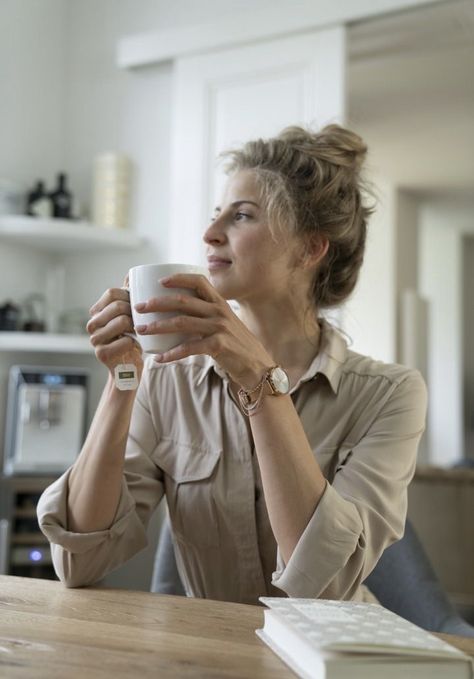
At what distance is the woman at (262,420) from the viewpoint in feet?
3.58

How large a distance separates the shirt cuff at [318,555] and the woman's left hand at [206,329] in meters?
0.21

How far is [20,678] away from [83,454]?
576 millimetres

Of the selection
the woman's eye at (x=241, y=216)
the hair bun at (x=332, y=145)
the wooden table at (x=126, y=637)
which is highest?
the hair bun at (x=332, y=145)

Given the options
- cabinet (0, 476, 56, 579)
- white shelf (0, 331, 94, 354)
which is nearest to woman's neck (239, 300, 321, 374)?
cabinet (0, 476, 56, 579)

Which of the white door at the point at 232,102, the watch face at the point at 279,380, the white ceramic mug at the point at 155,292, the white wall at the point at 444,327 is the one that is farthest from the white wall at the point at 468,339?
the white ceramic mug at the point at 155,292

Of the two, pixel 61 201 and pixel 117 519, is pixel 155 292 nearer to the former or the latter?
pixel 117 519

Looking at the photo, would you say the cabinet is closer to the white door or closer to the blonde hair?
the white door

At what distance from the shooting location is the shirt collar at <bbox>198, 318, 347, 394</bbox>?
1.38 m

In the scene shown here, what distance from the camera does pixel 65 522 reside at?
1.23m

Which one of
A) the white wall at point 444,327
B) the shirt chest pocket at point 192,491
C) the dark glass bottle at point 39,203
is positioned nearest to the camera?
the shirt chest pocket at point 192,491

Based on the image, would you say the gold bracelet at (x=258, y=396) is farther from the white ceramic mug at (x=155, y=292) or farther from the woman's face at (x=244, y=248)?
the woman's face at (x=244, y=248)

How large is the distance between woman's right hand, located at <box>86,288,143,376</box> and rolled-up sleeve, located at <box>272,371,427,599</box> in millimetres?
349

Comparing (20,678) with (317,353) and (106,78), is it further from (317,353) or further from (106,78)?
(106,78)

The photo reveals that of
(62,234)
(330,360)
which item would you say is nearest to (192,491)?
(330,360)
